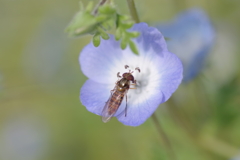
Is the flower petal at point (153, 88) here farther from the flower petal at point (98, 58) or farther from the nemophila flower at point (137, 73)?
the flower petal at point (98, 58)

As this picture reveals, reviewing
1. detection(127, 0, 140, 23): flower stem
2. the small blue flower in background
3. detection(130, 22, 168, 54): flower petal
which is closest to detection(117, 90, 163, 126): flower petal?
detection(130, 22, 168, 54): flower petal

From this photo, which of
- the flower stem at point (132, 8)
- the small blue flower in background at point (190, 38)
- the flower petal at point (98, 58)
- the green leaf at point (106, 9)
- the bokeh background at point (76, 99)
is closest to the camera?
the green leaf at point (106, 9)

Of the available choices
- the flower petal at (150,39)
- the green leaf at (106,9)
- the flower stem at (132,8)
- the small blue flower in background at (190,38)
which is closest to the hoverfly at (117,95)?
the flower petal at (150,39)

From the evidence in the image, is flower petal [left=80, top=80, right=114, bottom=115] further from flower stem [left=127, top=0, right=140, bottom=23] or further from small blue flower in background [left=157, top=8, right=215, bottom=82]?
small blue flower in background [left=157, top=8, right=215, bottom=82]

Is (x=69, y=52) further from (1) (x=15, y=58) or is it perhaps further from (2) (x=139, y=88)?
(2) (x=139, y=88)

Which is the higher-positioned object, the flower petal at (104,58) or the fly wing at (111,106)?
the flower petal at (104,58)

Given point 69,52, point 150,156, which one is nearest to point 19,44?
point 69,52

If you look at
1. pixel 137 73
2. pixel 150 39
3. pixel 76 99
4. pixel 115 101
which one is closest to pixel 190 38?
pixel 137 73

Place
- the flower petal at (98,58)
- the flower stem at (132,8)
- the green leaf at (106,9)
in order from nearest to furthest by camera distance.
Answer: the green leaf at (106,9) → the flower stem at (132,8) → the flower petal at (98,58)
